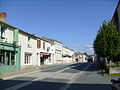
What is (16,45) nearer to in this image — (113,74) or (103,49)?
(103,49)

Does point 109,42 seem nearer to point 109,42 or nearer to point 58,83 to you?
point 109,42

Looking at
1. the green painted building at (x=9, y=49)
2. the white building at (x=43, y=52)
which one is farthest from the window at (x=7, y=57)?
the white building at (x=43, y=52)

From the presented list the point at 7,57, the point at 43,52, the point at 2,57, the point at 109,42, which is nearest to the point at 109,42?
the point at 109,42

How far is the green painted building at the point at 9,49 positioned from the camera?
80.8 ft

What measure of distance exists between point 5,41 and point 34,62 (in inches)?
530

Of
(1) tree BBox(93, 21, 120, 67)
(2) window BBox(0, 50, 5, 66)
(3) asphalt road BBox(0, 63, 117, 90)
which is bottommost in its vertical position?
(3) asphalt road BBox(0, 63, 117, 90)

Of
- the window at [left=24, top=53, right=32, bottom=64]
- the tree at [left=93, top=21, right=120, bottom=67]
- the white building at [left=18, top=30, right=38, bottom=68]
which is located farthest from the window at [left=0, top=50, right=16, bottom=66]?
the tree at [left=93, top=21, right=120, bottom=67]

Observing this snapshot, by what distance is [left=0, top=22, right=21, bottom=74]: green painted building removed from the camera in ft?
80.8

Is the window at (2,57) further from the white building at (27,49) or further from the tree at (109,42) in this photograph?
the tree at (109,42)

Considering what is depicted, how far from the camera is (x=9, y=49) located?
26078mm

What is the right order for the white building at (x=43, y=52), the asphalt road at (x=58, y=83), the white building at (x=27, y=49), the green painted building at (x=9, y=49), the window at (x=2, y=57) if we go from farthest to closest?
the white building at (x=43, y=52)
the white building at (x=27, y=49)
the green painted building at (x=9, y=49)
the window at (x=2, y=57)
the asphalt road at (x=58, y=83)

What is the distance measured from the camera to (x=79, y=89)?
1213 cm

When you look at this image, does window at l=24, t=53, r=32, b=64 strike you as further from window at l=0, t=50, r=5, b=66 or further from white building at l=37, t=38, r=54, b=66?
window at l=0, t=50, r=5, b=66

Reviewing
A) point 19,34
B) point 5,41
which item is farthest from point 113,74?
point 19,34
